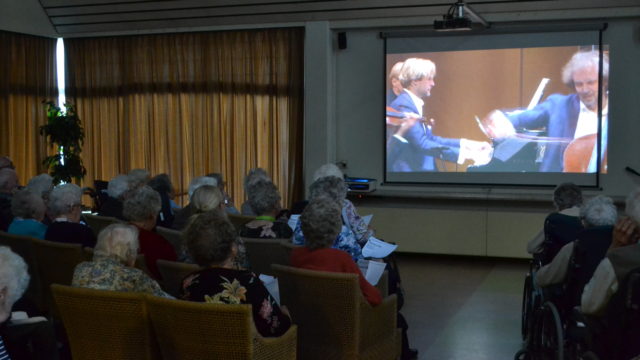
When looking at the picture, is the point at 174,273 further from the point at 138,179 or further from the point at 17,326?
the point at 138,179

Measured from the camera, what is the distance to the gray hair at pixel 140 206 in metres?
4.28

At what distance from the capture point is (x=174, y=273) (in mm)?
3385

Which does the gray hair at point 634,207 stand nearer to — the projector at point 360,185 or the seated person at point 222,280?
the seated person at point 222,280

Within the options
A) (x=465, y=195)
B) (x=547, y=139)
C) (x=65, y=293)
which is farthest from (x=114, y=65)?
(x=65, y=293)

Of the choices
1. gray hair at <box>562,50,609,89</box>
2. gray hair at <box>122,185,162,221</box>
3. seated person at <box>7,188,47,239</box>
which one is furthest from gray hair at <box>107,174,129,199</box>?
gray hair at <box>562,50,609,89</box>

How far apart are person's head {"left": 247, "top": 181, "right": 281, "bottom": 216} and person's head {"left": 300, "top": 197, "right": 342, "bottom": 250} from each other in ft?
3.16

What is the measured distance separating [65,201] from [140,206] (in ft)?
2.12

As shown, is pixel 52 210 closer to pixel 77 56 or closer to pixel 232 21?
pixel 232 21

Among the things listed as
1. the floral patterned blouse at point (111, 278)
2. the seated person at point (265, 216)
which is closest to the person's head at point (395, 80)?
the seated person at point (265, 216)

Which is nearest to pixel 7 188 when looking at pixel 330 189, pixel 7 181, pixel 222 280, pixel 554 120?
pixel 7 181

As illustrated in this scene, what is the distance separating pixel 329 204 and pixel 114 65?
23.0 ft

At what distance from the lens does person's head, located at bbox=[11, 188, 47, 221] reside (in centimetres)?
477

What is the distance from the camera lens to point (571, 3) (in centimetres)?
752

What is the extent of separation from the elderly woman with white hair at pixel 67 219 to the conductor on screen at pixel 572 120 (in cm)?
508
